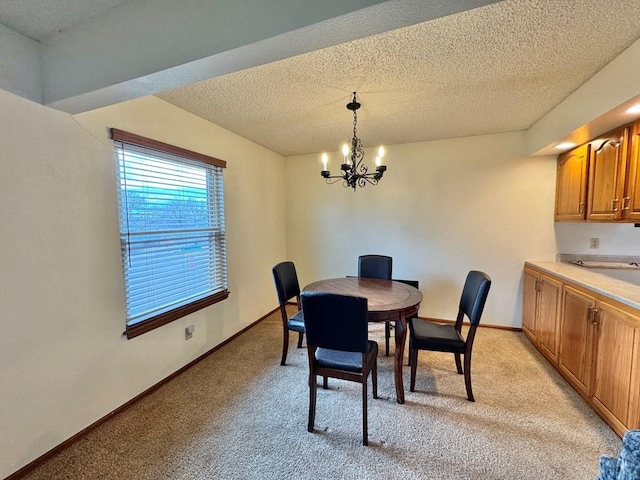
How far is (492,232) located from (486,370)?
1742 millimetres

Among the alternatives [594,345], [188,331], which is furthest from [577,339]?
[188,331]

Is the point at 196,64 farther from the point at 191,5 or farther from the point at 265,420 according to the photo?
the point at 265,420

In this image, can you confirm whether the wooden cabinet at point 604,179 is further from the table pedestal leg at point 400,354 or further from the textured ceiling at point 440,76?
the table pedestal leg at point 400,354

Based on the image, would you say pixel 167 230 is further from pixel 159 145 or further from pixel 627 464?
pixel 627 464

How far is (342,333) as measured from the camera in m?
1.74

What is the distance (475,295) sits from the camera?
2.23 m

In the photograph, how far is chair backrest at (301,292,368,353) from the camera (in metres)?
1.67

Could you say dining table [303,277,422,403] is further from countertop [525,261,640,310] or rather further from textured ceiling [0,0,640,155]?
textured ceiling [0,0,640,155]

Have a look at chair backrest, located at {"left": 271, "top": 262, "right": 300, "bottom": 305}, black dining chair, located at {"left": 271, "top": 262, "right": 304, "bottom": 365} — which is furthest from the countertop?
chair backrest, located at {"left": 271, "top": 262, "right": 300, "bottom": 305}

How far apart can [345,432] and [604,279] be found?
242 centimetres

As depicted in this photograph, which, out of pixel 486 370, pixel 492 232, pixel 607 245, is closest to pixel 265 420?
pixel 486 370

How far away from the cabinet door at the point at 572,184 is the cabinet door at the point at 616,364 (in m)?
1.31

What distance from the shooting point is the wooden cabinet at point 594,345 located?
5.51ft

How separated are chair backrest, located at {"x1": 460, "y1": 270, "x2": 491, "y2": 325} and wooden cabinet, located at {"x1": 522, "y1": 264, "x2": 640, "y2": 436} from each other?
0.75 metres
